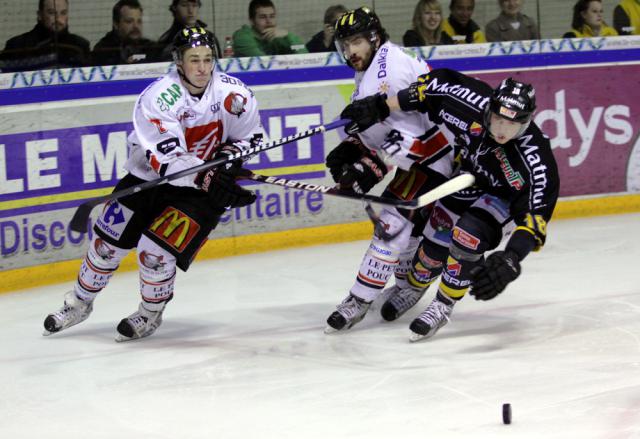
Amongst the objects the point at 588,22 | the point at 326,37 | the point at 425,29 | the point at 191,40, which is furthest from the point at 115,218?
the point at 588,22

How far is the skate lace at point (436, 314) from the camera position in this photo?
4176mm

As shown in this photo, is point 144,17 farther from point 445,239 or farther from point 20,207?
point 445,239

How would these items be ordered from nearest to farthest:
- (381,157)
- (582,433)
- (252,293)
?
(582,433) < (381,157) < (252,293)

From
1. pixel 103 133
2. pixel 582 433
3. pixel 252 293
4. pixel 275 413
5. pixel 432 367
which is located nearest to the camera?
pixel 582 433

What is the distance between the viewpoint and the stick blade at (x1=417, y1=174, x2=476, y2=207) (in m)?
3.96

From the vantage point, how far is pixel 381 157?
440cm

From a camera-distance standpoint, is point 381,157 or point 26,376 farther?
point 381,157

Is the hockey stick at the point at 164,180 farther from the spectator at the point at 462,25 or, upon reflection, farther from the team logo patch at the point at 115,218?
the spectator at the point at 462,25

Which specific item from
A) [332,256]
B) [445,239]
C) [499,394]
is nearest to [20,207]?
[332,256]

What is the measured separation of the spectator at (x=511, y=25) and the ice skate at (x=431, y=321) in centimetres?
278

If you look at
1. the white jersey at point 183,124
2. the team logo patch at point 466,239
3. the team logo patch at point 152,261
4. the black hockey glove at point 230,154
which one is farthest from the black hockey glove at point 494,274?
the team logo patch at point 152,261

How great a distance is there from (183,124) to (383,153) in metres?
0.77

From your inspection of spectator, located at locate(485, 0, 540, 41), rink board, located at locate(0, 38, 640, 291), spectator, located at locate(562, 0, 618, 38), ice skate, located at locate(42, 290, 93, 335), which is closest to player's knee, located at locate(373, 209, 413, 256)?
ice skate, located at locate(42, 290, 93, 335)

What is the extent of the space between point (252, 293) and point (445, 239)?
1116 millimetres
